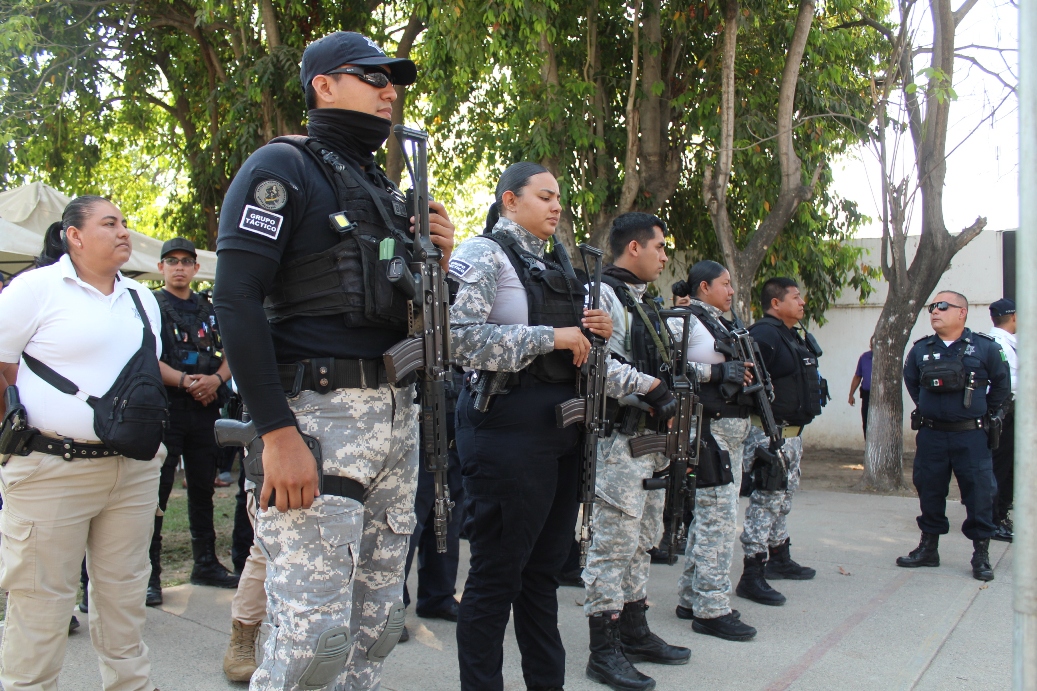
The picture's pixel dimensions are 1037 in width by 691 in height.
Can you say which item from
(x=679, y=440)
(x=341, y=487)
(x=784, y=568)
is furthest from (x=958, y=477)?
(x=341, y=487)

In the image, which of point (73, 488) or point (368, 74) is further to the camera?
point (73, 488)

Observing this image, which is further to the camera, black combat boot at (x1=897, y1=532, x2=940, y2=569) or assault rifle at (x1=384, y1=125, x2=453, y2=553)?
black combat boot at (x1=897, y1=532, x2=940, y2=569)

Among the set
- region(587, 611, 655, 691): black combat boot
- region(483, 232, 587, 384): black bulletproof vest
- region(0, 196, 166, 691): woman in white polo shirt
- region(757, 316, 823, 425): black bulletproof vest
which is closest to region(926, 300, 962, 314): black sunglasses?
region(757, 316, 823, 425): black bulletproof vest

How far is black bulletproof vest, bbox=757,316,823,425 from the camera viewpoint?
5504 millimetres

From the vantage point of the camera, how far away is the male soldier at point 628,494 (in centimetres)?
371

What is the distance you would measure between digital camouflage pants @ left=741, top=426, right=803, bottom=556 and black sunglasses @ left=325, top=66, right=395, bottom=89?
3.78 m

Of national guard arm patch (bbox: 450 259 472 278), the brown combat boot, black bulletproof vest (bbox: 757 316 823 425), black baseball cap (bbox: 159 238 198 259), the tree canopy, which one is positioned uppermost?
the tree canopy

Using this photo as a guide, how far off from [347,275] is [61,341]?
52.6 inches

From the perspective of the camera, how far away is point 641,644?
4000 mm

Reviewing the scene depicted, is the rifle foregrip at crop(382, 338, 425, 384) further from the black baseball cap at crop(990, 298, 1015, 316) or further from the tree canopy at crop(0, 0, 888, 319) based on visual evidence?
the black baseball cap at crop(990, 298, 1015, 316)

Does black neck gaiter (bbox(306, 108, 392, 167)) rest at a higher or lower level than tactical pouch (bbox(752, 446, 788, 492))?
higher

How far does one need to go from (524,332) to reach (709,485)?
1895 millimetres

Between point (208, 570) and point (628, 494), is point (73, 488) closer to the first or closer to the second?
point (628, 494)

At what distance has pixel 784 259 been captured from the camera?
10414 mm
